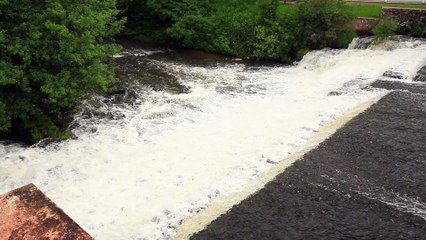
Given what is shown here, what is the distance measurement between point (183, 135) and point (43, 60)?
182 inches

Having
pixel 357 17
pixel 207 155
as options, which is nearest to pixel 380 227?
pixel 207 155

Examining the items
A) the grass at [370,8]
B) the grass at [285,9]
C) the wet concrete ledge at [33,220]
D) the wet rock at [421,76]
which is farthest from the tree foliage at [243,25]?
the wet concrete ledge at [33,220]

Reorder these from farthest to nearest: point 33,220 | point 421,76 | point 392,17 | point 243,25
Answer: point 243,25
point 392,17
point 421,76
point 33,220

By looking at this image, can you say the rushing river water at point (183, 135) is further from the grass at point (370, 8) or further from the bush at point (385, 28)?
the grass at point (370, 8)

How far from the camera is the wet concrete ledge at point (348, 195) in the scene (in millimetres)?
6945

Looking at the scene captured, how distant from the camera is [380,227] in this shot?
6.90 m

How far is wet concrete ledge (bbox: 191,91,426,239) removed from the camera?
695 cm

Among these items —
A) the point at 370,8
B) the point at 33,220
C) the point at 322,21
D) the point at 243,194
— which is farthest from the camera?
the point at 370,8

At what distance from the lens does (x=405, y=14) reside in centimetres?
1802

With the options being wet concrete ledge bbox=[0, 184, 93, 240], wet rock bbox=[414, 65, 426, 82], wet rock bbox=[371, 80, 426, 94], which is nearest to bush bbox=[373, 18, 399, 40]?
wet rock bbox=[414, 65, 426, 82]

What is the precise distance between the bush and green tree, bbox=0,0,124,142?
11880 millimetres

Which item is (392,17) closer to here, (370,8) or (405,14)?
(405,14)

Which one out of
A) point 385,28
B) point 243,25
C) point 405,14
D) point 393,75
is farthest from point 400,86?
point 243,25

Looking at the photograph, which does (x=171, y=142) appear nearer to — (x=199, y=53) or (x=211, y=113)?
(x=211, y=113)
